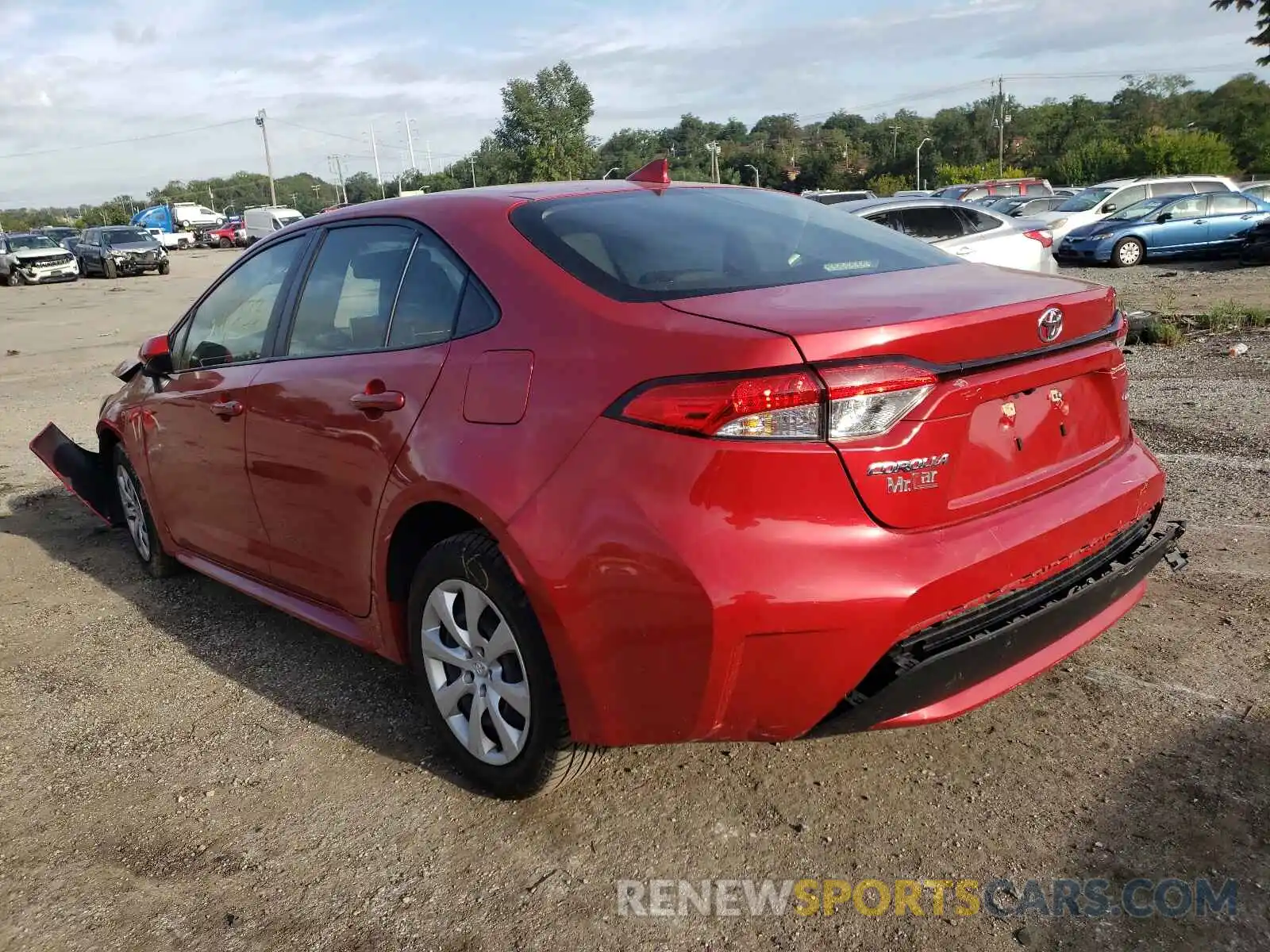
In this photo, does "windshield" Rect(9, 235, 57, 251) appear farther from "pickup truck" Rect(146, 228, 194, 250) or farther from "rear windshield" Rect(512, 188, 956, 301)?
"rear windshield" Rect(512, 188, 956, 301)

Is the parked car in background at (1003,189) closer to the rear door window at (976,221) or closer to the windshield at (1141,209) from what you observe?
the windshield at (1141,209)

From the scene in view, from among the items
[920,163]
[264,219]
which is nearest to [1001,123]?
[920,163]

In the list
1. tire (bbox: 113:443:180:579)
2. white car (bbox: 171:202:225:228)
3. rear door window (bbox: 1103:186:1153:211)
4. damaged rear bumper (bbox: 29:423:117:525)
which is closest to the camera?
tire (bbox: 113:443:180:579)

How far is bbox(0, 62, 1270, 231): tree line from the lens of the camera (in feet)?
198

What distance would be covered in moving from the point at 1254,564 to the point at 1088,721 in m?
1.53

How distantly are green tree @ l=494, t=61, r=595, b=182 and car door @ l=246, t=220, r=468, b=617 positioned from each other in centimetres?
7892

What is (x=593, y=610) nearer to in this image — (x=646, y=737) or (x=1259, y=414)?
(x=646, y=737)

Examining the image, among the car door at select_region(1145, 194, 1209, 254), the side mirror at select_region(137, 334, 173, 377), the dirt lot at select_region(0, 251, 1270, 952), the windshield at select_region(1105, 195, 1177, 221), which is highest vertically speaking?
the side mirror at select_region(137, 334, 173, 377)

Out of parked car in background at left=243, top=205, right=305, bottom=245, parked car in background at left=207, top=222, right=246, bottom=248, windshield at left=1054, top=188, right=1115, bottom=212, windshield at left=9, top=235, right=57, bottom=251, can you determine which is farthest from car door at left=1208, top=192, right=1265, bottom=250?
parked car in background at left=207, top=222, right=246, bottom=248

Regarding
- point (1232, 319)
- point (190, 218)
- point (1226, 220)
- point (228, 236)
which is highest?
point (190, 218)

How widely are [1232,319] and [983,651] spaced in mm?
8938

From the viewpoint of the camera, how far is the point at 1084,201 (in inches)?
901

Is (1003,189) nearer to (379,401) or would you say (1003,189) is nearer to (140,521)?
(140,521)

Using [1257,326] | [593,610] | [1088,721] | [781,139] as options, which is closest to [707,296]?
[593,610]
